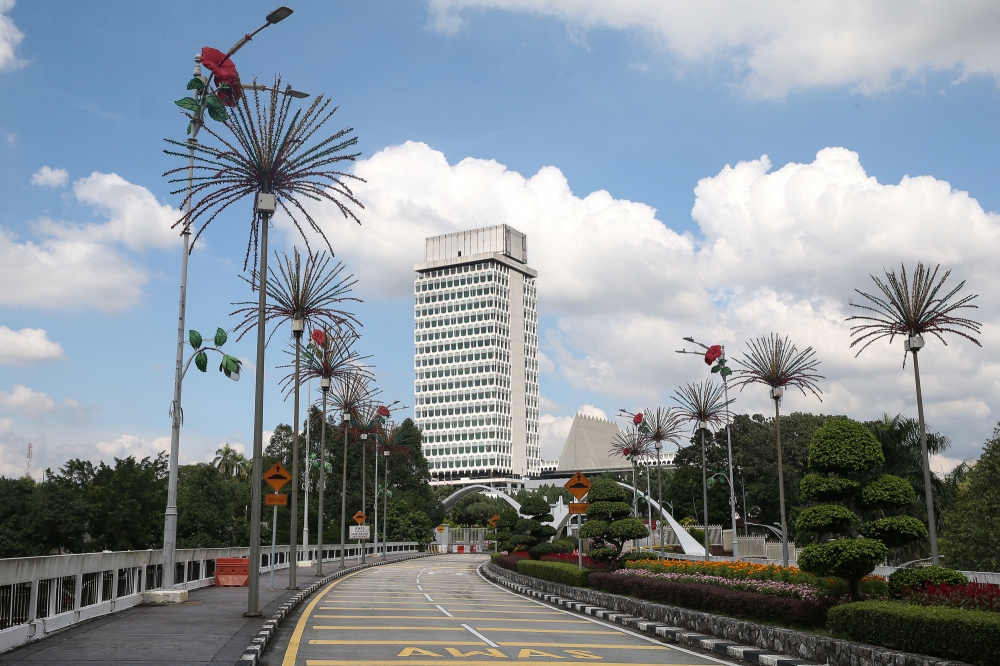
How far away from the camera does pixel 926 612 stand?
10.9 meters

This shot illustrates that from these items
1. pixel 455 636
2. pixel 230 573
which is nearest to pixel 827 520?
pixel 455 636

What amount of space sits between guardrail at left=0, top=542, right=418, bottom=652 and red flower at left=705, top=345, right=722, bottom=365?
2662cm

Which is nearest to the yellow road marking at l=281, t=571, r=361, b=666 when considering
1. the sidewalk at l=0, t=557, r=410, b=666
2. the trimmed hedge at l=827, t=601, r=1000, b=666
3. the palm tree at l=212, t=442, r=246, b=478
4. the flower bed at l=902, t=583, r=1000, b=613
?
the sidewalk at l=0, t=557, r=410, b=666

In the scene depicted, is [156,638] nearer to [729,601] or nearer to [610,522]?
[729,601]

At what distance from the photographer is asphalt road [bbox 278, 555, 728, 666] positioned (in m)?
13.0

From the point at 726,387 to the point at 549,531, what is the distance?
1175cm

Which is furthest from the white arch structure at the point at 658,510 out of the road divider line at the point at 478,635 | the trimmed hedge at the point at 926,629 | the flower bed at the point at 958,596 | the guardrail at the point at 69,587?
the trimmed hedge at the point at 926,629

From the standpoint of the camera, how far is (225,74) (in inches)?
843

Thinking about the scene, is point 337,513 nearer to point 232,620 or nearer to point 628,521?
point 628,521

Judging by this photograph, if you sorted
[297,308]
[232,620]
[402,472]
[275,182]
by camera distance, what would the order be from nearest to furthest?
[232,620] < [275,182] < [297,308] < [402,472]

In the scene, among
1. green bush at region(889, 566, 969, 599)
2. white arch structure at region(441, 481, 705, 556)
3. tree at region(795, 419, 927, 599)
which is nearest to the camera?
green bush at region(889, 566, 969, 599)

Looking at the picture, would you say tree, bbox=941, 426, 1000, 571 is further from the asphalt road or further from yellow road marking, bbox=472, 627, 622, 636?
yellow road marking, bbox=472, 627, 622, 636

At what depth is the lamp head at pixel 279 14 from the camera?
17641 mm

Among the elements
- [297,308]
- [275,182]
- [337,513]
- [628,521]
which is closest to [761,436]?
[337,513]
